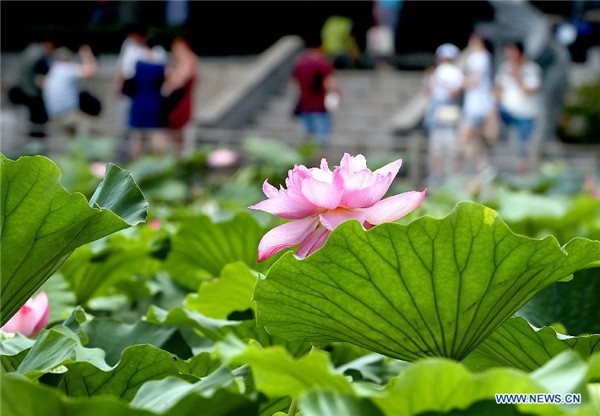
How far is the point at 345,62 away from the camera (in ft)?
57.9

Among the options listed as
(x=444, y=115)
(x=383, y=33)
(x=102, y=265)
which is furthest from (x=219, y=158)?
(x=383, y=33)

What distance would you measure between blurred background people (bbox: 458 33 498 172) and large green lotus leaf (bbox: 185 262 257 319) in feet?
25.4

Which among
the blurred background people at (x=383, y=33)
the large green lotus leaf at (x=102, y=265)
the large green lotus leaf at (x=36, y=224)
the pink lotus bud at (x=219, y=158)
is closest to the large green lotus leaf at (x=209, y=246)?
the large green lotus leaf at (x=102, y=265)

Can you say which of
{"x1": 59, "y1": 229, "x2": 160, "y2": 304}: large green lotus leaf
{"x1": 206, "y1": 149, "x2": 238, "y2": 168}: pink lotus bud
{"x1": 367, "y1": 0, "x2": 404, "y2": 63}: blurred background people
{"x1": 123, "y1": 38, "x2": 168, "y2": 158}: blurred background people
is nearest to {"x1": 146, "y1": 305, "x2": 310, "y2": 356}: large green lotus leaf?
{"x1": 59, "y1": 229, "x2": 160, "y2": 304}: large green lotus leaf

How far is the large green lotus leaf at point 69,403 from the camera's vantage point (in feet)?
2.78

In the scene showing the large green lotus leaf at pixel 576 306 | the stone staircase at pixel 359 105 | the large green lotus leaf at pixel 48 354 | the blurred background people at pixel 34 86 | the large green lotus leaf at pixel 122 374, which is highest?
the large green lotus leaf at pixel 48 354

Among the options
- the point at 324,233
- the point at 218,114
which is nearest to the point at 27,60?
the point at 218,114

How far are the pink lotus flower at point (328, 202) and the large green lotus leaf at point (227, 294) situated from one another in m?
0.42

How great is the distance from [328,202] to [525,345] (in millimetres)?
271

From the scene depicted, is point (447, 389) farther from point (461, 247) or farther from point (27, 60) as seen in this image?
point (27, 60)

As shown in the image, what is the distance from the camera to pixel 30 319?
1.55 meters

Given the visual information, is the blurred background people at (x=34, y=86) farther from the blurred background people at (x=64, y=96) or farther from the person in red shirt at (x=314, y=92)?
the person in red shirt at (x=314, y=92)

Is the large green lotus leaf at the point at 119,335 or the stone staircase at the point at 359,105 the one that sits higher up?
the large green lotus leaf at the point at 119,335

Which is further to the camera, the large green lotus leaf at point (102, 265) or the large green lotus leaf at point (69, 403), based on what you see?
the large green lotus leaf at point (102, 265)
